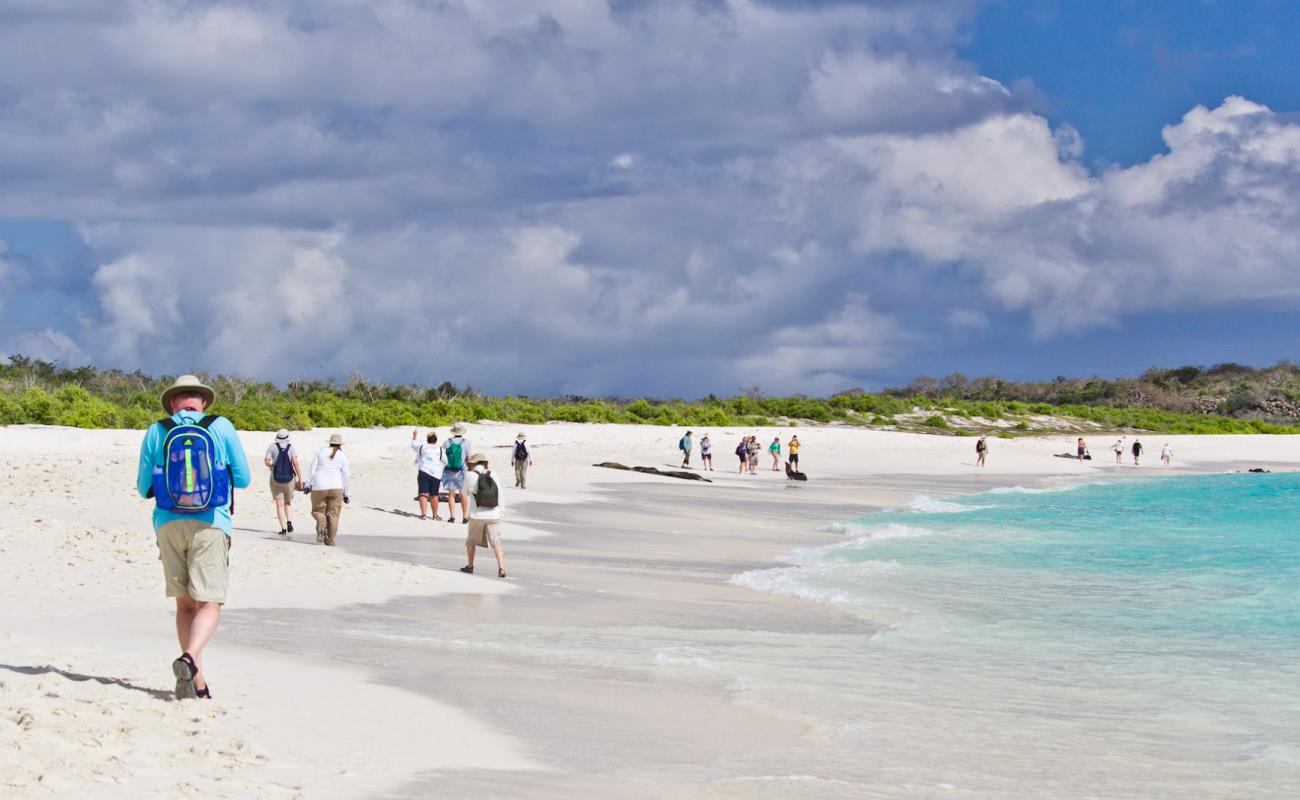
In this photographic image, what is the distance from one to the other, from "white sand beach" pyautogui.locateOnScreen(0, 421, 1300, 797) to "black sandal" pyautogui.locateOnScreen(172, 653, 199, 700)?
134 mm

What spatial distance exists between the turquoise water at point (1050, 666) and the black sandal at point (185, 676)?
11.8 ft

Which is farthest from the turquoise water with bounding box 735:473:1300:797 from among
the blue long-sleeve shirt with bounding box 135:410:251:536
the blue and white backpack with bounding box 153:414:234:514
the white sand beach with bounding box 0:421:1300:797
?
the blue and white backpack with bounding box 153:414:234:514

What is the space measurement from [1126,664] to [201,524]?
8283mm

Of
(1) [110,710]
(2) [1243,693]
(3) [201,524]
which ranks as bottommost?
(2) [1243,693]

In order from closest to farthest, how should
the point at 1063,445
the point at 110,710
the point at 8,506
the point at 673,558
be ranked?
the point at 110,710 → the point at 8,506 → the point at 673,558 → the point at 1063,445

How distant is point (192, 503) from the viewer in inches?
272

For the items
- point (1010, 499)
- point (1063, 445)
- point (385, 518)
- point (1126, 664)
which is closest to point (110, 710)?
point (1126, 664)

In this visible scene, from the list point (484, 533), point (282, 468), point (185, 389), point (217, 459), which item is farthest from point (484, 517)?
point (217, 459)

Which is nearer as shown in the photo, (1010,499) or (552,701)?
(552,701)

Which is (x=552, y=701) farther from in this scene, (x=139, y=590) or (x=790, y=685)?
(x=139, y=590)

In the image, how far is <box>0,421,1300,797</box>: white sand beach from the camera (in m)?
6.05

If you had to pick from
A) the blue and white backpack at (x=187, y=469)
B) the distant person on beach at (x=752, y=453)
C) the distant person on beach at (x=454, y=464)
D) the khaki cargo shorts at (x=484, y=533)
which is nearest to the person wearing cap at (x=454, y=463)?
the distant person on beach at (x=454, y=464)

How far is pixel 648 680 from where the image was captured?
916 centimetres

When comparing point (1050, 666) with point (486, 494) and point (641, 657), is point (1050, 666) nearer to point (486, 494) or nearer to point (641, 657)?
point (641, 657)
